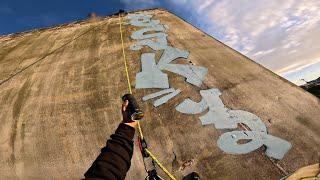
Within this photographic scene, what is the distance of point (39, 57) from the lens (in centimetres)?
1341

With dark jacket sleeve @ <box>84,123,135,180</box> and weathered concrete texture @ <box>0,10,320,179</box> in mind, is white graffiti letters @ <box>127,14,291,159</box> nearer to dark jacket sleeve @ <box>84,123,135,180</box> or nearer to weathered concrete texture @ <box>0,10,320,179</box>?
weathered concrete texture @ <box>0,10,320,179</box>

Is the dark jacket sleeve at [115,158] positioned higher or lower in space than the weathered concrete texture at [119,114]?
lower

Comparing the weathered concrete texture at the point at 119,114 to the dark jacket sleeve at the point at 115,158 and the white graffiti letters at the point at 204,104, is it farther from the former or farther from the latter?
the dark jacket sleeve at the point at 115,158

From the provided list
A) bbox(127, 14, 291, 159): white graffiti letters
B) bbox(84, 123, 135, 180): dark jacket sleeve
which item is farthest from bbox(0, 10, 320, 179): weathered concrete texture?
bbox(84, 123, 135, 180): dark jacket sleeve

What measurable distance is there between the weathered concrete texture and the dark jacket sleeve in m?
5.42

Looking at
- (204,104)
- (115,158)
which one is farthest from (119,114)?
(115,158)

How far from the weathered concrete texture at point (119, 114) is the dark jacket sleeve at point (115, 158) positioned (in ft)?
17.8

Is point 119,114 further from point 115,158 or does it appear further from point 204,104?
point 115,158

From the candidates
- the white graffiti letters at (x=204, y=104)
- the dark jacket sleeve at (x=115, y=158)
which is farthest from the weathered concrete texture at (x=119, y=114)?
the dark jacket sleeve at (x=115, y=158)

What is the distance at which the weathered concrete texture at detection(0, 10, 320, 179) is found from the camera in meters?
Result: 8.80

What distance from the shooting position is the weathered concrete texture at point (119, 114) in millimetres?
8797

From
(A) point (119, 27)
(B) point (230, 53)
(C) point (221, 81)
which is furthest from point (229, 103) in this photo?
(A) point (119, 27)

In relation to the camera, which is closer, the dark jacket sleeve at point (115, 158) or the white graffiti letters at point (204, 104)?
the dark jacket sleeve at point (115, 158)

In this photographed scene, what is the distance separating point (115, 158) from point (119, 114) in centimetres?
700
